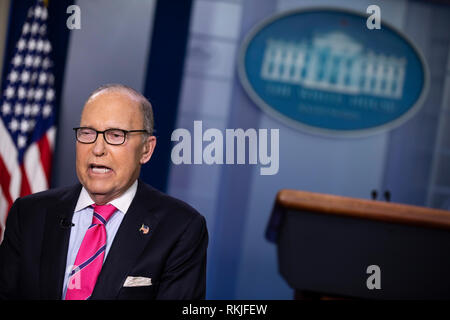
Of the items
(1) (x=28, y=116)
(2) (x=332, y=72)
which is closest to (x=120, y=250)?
(1) (x=28, y=116)

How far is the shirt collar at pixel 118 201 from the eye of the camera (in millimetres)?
1229

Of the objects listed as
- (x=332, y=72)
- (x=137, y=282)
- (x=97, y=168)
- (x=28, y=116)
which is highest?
(x=332, y=72)

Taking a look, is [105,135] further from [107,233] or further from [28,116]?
[28,116]

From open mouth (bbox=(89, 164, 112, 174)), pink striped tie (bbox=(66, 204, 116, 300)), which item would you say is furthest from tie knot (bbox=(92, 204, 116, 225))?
open mouth (bbox=(89, 164, 112, 174))

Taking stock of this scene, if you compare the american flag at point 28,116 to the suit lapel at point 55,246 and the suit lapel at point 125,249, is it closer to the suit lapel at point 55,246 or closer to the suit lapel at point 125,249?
the suit lapel at point 55,246

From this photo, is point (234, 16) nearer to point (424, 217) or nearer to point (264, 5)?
point (264, 5)

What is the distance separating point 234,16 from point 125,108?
7.71 feet

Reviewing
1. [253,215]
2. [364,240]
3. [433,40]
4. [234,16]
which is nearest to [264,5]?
[234,16]

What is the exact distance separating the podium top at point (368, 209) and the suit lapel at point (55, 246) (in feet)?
2.86

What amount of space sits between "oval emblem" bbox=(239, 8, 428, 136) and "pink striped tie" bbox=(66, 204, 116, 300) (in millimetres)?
2147

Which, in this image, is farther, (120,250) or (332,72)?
(332,72)

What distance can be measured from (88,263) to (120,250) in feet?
0.28

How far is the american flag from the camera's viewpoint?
2.31 m

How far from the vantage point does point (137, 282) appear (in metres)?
1.15
